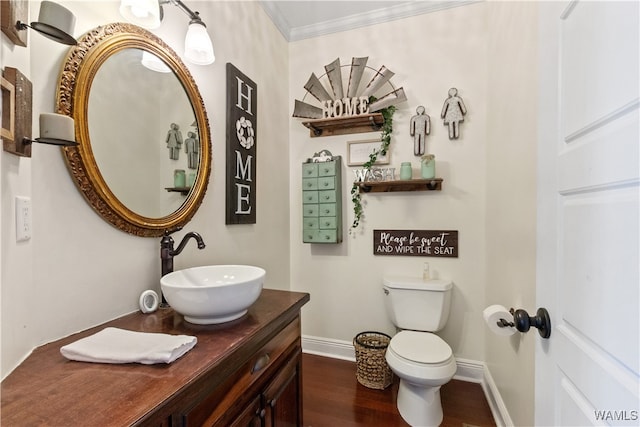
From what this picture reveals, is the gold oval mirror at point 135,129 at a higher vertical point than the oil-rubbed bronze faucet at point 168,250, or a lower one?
higher

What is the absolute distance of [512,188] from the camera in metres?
1.45

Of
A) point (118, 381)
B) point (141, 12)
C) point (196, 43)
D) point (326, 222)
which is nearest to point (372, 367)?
point (326, 222)

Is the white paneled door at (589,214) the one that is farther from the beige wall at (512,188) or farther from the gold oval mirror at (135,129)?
the gold oval mirror at (135,129)

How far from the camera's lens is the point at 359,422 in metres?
1.64

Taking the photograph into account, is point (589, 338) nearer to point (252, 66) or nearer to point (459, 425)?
point (459, 425)

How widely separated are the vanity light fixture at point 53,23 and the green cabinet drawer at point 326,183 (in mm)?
1695

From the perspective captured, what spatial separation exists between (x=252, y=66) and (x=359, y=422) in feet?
7.89

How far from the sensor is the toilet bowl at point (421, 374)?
1.51 metres

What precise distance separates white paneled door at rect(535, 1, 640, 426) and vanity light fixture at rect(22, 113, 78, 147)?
1264 millimetres

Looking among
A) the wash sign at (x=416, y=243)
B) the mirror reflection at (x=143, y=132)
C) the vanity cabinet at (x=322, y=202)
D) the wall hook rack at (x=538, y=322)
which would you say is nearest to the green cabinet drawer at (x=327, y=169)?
Result: the vanity cabinet at (x=322, y=202)

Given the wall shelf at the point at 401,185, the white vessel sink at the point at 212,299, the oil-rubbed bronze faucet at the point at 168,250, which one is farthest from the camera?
the wall shelf at the point at 401,185

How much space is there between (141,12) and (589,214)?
1528mm

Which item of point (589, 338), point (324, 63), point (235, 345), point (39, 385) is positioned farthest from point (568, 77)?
point (324, 63)

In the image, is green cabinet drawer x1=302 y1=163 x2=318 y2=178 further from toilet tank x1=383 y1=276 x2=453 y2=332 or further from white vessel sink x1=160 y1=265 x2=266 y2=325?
white vessel sink x1=160 y1=265 x2=266 y2=325
